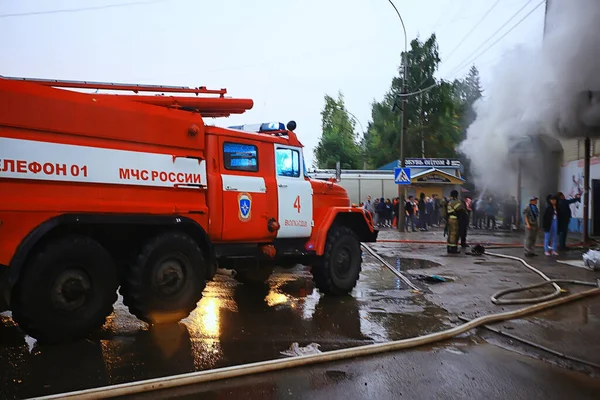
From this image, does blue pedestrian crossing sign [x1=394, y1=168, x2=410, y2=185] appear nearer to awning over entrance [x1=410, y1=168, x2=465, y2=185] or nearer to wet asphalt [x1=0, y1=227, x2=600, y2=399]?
awning over entrance [x1=410, y1=168, x2=465, y2=185]

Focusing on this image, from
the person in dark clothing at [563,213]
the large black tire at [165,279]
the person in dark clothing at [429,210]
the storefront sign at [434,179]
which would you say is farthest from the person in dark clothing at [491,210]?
the large black tire at [165,279]

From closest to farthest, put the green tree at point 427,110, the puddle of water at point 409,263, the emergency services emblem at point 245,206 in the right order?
the emergency services emblem at point 245,206, the puddle of water at point 409,263, the green tree at point 427,110

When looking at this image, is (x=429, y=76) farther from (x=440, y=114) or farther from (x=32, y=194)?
(x=32, y=194)

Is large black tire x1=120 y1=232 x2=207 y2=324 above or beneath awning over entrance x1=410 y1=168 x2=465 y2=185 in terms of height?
beneath

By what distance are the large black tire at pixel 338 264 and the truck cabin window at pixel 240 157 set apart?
1.88 meters

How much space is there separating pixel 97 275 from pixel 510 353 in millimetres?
4289

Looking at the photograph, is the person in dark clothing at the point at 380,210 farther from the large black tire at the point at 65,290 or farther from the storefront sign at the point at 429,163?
the large black tire at the point at 65,290

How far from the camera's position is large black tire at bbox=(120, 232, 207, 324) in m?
5.65

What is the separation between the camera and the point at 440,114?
4781 centimetres

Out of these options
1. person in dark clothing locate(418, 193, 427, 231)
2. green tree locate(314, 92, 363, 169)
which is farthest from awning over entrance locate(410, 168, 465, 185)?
green tree locate(314, 92, 363, 169)

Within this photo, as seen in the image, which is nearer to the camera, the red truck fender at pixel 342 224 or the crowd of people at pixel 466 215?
the red truck fender at pixel 342 224

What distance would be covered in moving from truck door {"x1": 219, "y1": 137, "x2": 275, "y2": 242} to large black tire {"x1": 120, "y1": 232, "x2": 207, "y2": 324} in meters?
0.63

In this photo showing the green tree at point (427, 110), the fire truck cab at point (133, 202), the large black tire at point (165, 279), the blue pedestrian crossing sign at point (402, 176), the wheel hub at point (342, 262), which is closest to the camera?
the fire truck cab at point (133, 202)

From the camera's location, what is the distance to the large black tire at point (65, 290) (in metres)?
4.80
